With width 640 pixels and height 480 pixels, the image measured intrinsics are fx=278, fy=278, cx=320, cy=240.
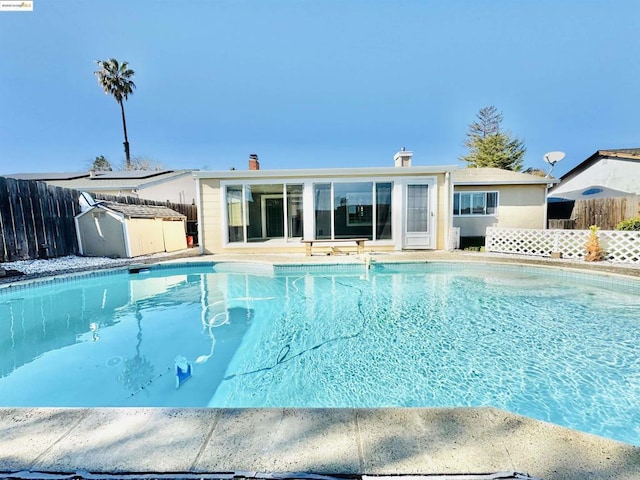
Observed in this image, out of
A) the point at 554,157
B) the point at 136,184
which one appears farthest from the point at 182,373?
the point at 136,184

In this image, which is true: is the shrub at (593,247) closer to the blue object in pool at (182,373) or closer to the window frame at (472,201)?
the window frame at (472,201)

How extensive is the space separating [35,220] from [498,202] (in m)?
15.8

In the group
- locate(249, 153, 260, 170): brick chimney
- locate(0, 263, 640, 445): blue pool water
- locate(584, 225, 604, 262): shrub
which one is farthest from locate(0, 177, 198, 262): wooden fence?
locate(584, 225, 604, 262): shrub

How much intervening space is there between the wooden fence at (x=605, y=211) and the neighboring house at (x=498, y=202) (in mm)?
1607

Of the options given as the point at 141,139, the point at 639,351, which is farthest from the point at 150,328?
the point at 141,139

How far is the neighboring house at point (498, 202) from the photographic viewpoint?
37.0 ft

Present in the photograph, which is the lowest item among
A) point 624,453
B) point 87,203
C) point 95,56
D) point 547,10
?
point 624,453

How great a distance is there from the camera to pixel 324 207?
9.74 meters

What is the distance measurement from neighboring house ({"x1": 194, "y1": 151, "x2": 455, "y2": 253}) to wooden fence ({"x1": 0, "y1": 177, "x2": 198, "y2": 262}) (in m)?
3.88

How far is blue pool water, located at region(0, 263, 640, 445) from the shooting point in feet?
8.31

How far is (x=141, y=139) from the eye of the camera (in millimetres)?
24141

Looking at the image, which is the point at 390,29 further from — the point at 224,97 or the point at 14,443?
the point at 14,443

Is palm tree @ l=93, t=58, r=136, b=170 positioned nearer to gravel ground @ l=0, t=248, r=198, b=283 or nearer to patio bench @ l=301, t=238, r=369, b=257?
gravel ground @ l=0, t=248, r=198, b=283

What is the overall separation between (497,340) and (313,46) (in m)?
13.6
